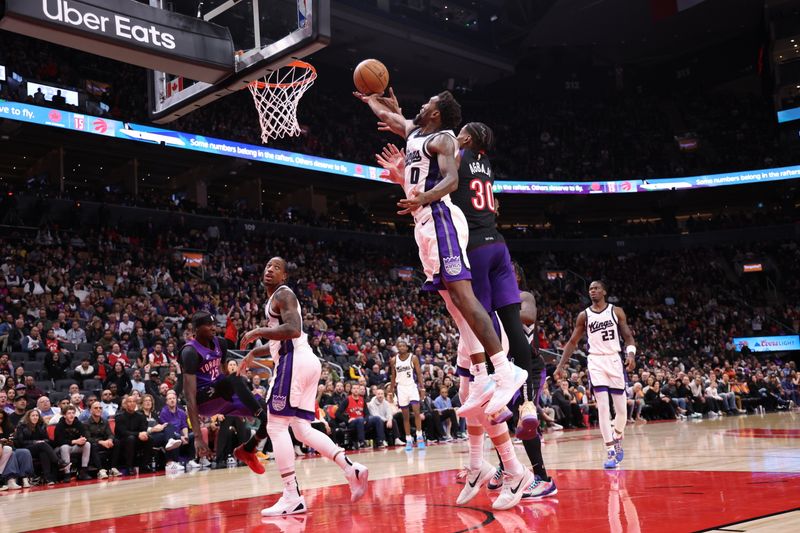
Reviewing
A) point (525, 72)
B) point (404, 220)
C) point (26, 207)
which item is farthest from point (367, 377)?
point (525, 72)

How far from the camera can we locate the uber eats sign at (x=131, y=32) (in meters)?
5.77

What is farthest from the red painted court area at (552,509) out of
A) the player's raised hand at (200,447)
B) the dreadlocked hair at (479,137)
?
the dreadlocked hair at (479,137)

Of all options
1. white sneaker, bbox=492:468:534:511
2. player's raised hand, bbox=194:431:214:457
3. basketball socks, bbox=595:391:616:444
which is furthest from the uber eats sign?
basketball socks, bbox=595:391:616:444

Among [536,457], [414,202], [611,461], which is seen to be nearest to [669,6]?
[611,461]

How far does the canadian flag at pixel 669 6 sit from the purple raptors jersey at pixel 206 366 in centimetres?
2845

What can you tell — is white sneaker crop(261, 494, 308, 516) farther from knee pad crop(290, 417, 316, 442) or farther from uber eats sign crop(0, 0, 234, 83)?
uber eats sign crop(0, 0, 234, 83)

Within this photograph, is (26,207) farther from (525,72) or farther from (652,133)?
(652,133)

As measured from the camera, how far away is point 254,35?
7.05m

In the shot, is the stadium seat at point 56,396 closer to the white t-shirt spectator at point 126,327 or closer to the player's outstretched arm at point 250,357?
the white t-shirt spectator at point 126,327

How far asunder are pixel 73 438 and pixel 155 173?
17625mm

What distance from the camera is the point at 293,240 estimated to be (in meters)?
25.5

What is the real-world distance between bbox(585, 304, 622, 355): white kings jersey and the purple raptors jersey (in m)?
3.91

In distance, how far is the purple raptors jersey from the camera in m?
5.64

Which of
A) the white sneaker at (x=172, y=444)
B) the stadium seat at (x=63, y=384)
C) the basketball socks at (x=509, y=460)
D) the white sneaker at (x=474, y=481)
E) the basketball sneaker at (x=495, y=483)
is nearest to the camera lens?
the basketball socks at (x=509, y=460)
